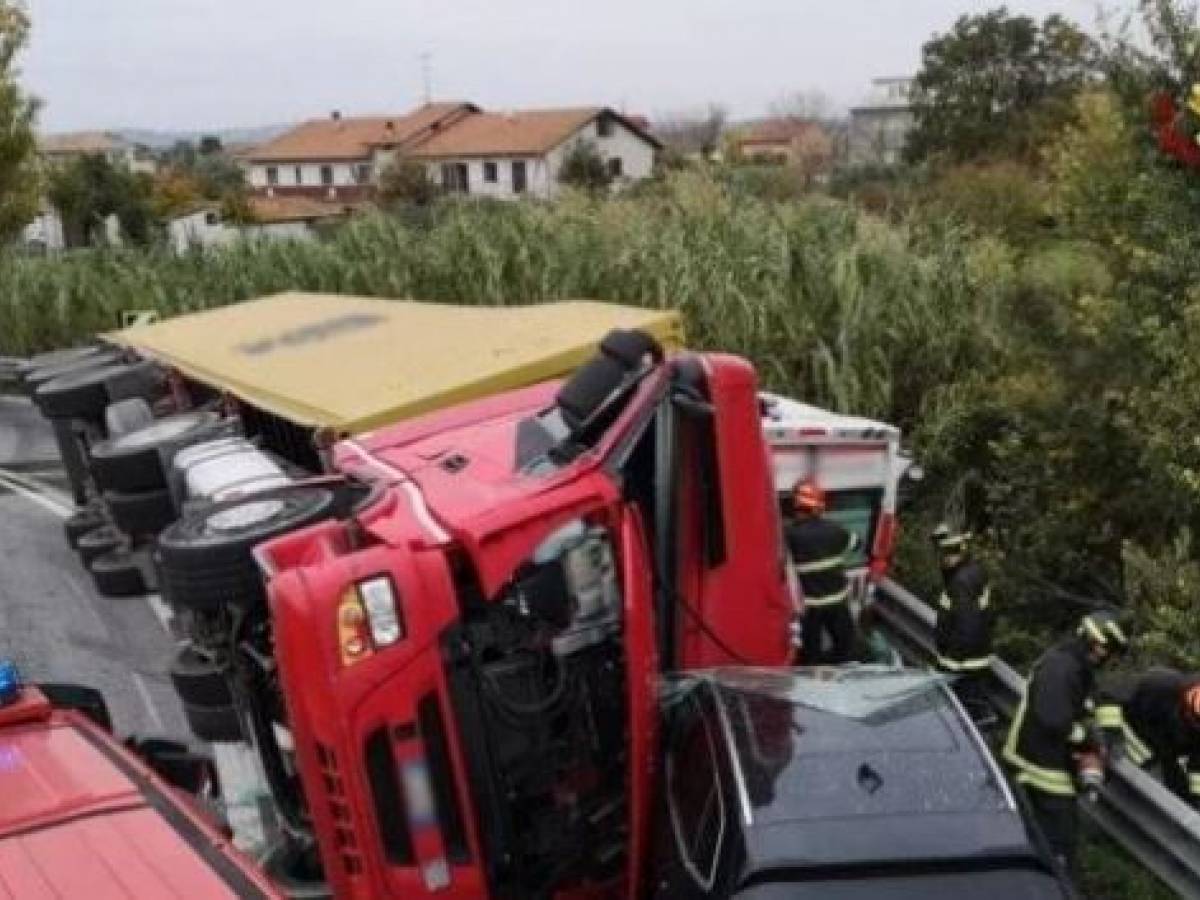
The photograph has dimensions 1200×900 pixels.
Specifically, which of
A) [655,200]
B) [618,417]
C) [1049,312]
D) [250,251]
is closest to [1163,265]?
[1049,312]

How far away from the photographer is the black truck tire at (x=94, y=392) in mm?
9648

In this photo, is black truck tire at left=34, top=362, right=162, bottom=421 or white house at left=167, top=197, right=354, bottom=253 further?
white house at left=167, top=197, right=354, bottom=253

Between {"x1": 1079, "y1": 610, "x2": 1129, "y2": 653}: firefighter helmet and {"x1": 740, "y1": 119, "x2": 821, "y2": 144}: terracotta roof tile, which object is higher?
{"x1": 1079, "y1": 610, "x2": 1129, "y2": 653}: firefighter helmet

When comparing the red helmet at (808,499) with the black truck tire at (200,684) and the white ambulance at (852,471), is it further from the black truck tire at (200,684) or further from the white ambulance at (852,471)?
the black truck tire at (200,684)

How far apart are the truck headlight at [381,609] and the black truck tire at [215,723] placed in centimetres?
173

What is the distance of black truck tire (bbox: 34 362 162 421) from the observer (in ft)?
31.7

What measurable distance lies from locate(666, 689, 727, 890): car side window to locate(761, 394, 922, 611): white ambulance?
9.83 feet

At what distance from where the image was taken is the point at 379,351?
8156 millimetres

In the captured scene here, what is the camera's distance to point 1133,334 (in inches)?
317

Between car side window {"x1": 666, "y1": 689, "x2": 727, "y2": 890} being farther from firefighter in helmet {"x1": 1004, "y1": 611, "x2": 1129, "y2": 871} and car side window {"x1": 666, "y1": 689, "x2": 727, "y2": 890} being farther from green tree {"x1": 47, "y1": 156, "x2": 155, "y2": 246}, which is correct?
green tree {"x1": 47, "y1": 156, "x2": 155, "y2": 246}

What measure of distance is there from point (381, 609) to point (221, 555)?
3.25ft

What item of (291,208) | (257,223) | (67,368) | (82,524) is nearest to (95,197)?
(257,223)

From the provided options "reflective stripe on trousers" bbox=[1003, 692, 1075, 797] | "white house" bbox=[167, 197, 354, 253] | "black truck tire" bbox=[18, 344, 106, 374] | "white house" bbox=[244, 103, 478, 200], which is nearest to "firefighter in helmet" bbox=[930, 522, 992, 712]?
"reflective stripe on trousers" bbox=[1003, 692, 1075, 797]

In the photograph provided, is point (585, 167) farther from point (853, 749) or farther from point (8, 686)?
point (853, 749)
